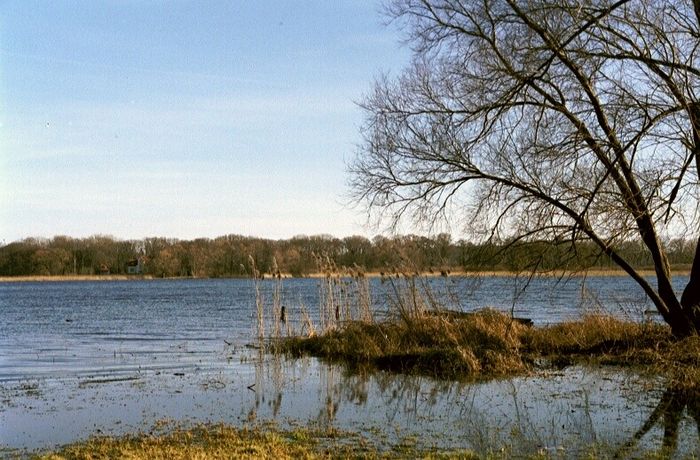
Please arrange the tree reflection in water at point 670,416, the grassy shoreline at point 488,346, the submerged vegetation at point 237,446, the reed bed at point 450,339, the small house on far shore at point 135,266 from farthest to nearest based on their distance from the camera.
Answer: the small house on far shore at point 135,266 < the reed bed at point 450,339 < the grassy shoreline at point 488,346 < the tree reflection in water at point 670,416 < the submerged vegetation at point 237,446

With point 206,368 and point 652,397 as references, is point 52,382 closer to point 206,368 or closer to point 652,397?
point 206,368

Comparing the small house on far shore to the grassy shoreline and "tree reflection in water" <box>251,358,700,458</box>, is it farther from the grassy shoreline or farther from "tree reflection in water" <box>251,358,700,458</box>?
"tree reflection in water" <box>251,358,700,458</box>

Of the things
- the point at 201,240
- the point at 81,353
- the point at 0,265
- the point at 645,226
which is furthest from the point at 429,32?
the point at 201,240

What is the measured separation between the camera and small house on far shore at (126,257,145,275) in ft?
326

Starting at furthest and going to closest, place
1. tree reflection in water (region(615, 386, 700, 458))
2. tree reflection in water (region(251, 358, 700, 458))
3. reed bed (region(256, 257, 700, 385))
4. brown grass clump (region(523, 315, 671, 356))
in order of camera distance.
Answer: brown grass clump (region(523, 315, 671, 356))
reed bed (region(256, 257, 700, 385))
tree reflection in water (region(251, 358, 700, 458))
tree reflection in water (region(615, 386, 700, 458))

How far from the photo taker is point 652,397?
11.5 metres

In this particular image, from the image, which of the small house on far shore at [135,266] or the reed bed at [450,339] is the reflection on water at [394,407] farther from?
the small house on far shore at [135,266]

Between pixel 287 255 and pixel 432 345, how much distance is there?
38.4 m

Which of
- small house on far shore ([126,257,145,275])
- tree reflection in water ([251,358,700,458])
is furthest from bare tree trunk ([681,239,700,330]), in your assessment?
small house on far shore ([126,257,145,275])

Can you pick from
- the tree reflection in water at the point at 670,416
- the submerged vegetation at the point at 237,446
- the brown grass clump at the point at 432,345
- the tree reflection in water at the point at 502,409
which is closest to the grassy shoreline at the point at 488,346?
the brown grass clump at the point at 432,345

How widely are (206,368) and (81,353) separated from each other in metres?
5.18

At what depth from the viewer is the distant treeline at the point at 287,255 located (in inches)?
603

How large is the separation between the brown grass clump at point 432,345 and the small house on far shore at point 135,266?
85.3 meters

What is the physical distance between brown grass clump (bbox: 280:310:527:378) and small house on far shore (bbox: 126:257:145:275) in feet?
A: 280
